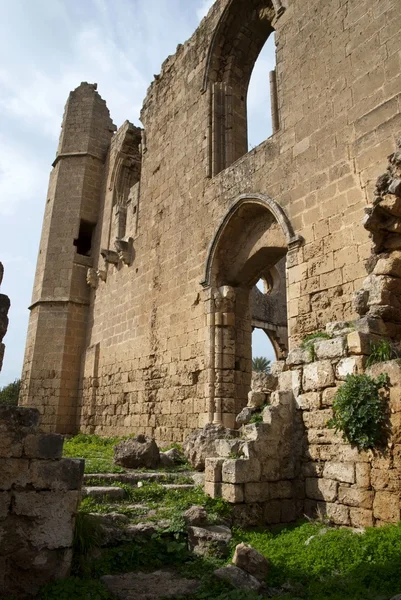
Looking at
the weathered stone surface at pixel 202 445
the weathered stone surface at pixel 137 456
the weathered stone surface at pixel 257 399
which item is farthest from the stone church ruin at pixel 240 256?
the weathered stone surface at pixel 137 456

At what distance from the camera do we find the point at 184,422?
9.11 m

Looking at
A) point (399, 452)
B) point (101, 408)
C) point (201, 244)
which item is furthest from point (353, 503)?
point (101, 408)

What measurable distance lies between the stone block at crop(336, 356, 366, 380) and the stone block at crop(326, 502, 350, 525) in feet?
4.03

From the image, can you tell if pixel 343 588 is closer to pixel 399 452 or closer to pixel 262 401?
pixel 399 452

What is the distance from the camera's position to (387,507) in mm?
4223

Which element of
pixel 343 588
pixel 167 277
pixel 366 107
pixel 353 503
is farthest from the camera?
pixel 167 277

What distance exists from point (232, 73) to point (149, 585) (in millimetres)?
9888

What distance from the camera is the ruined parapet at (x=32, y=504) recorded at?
331cm

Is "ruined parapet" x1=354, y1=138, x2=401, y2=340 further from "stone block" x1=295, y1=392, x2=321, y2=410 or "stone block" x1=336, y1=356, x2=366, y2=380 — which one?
"stone block" x1=295, y1=392, x2=321, y2=410

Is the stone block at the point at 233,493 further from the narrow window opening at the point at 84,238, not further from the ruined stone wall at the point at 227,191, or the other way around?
the narrow window opening at the point at 84,238

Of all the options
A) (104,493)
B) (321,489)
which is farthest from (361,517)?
(104,493)

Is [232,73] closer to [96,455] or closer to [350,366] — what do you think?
[350,366]

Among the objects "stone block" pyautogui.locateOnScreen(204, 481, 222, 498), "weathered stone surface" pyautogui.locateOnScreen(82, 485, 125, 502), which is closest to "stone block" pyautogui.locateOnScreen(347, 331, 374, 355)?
"stone block" pyautogui.locateOnScreen(204, 481, 222, 498)

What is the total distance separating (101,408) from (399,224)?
920 cm
